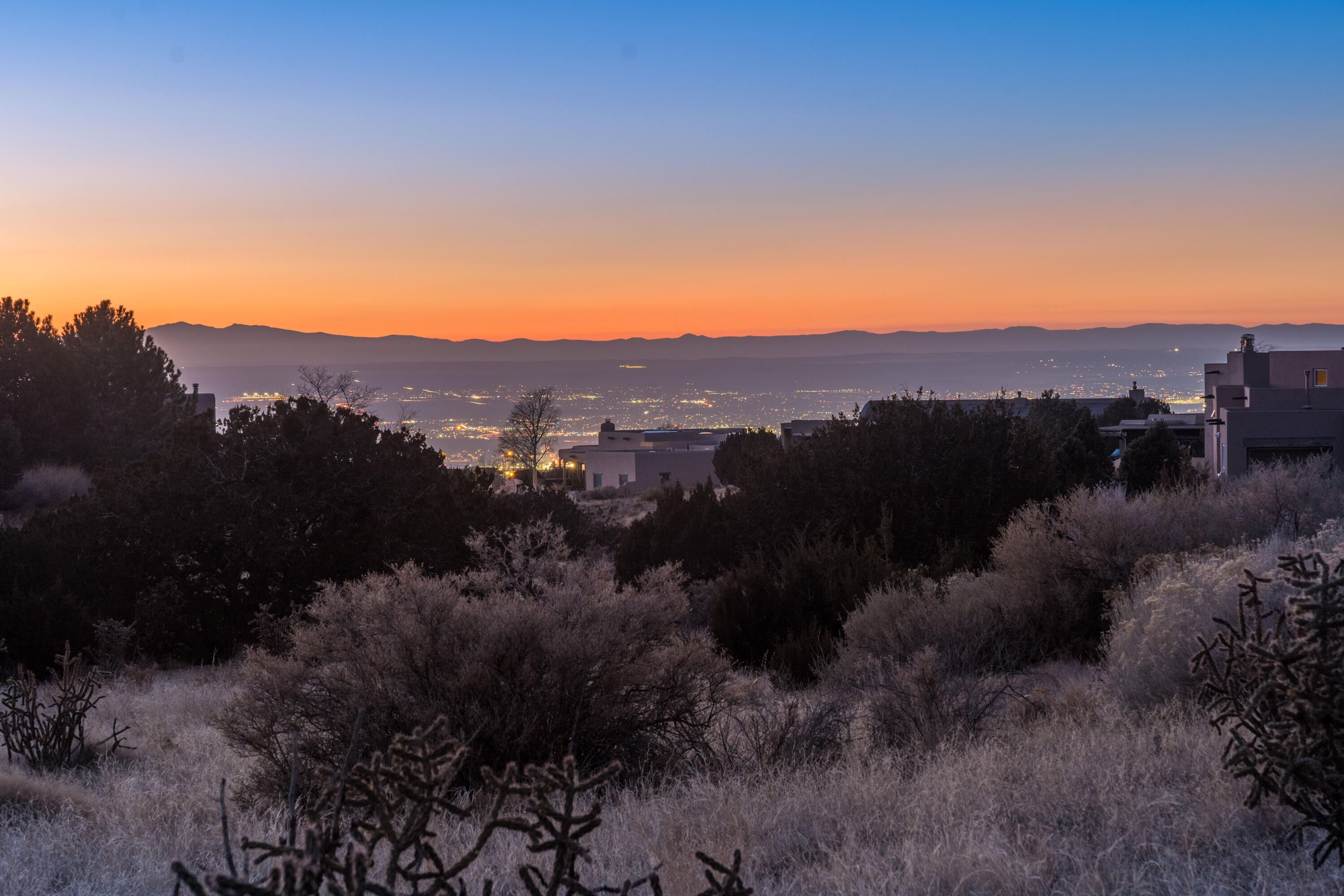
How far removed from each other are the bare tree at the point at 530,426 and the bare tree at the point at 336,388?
19133 millimetres

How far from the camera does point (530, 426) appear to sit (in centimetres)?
6488

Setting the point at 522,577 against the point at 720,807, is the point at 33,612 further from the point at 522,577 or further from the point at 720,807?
the point at 720,807

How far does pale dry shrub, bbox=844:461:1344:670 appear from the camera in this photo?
Answer: 36.4ft

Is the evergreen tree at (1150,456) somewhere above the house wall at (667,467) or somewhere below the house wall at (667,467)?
above

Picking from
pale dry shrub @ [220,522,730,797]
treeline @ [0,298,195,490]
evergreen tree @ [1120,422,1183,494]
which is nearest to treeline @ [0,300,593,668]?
pale dry shrub @ [220,522,730,797]

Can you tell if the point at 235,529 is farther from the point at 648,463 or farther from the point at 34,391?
the point at 648,463

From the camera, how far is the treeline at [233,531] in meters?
14.9

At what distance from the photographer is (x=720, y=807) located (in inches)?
204

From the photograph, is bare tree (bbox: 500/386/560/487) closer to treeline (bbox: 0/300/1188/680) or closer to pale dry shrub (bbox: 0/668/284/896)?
treeline (bbox: 0/300/1188/680)

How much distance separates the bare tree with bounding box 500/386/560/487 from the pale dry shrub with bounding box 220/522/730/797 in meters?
57.5

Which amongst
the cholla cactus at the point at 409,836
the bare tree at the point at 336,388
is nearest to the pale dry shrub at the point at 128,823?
the cholla cactus at the point at 409,836

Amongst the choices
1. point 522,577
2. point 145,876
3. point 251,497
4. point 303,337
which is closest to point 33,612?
point 251,497

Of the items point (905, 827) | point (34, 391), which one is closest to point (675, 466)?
point (34, 391)

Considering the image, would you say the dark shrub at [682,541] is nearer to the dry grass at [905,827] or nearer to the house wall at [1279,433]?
the dry grass at [905,827]
